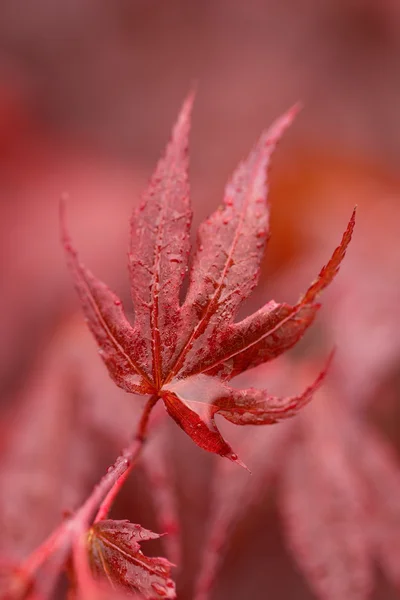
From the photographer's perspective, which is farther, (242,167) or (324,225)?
(324,225)

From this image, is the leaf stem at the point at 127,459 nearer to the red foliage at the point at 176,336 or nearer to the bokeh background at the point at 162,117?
the red foliage at the point at 176,336

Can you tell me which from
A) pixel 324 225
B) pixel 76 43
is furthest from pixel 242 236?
pixel 76 43

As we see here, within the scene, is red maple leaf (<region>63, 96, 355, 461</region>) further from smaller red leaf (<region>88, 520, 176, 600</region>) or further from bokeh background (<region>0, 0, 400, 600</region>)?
bokeh background (<region>0, 0, 400, 600</region>)

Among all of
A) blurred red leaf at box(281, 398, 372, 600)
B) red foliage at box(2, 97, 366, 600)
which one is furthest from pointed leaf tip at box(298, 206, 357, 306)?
blurred red leaf at box(281, 398, 372, 600)

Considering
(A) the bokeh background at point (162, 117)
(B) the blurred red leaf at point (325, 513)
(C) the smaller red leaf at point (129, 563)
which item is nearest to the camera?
(C) the smaller red leaf at point (129, 563)

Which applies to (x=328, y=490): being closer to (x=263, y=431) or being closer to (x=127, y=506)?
(x=263, y=431)

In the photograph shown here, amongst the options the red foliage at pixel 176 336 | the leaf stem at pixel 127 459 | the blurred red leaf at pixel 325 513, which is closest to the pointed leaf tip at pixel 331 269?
the red foliage at pixel 176 336

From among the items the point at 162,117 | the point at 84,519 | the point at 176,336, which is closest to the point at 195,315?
the point at 176,336
